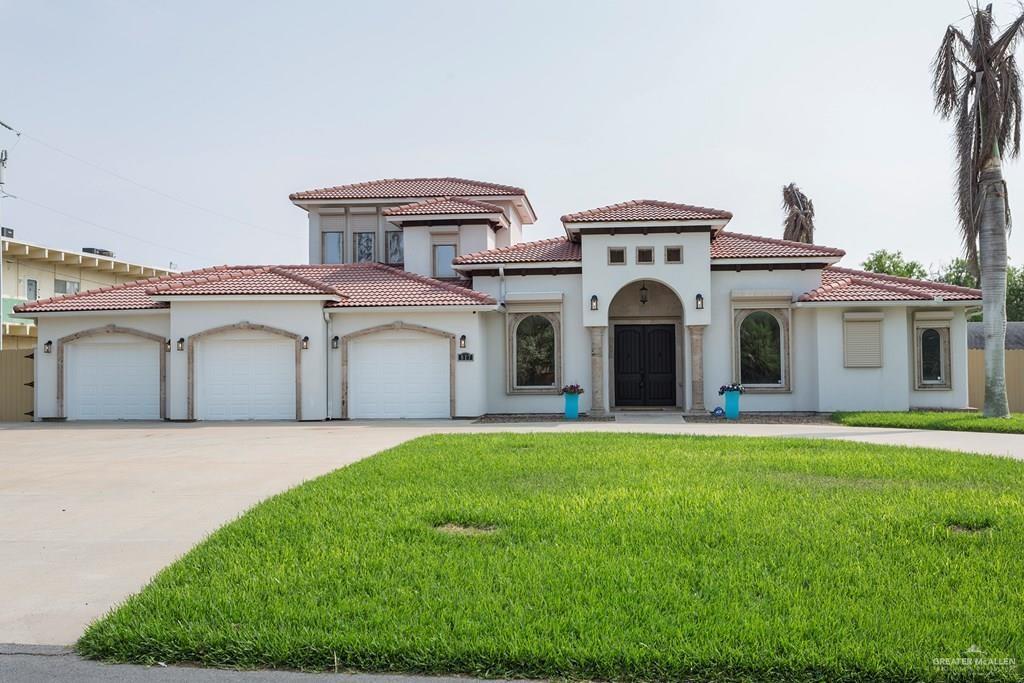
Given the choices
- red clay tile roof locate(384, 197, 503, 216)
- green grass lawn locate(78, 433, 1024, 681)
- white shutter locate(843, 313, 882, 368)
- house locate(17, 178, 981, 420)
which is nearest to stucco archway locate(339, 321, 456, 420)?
house locate(17, 178, 981, 420)

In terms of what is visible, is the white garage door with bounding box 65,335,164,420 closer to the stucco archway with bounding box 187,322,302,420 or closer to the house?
the house

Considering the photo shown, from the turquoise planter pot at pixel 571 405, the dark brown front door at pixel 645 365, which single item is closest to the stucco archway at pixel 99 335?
the turquoise planter pot at pixel 571 405

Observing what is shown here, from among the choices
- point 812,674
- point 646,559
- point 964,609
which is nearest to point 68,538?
point 646,559

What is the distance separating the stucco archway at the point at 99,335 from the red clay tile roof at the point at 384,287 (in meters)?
4.36

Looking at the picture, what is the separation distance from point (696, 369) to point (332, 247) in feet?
45.1

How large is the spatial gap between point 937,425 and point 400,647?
16.9 meters

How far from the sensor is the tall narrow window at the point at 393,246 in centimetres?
2947

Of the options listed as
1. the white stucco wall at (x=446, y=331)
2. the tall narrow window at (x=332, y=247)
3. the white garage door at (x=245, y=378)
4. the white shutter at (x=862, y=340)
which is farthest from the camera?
the tall narrow window at (x=332, y=247)

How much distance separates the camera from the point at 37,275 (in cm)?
4291

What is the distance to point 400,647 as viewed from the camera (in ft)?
16.6

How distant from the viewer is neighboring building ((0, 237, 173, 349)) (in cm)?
4016

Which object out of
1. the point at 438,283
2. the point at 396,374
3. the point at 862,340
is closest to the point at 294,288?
the point at 396,374

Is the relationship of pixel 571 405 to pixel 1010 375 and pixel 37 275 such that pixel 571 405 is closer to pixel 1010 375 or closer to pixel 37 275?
pixel 1010 375

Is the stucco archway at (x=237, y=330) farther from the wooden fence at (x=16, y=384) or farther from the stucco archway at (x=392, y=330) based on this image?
the wooden fence at (x=16, y=384)
